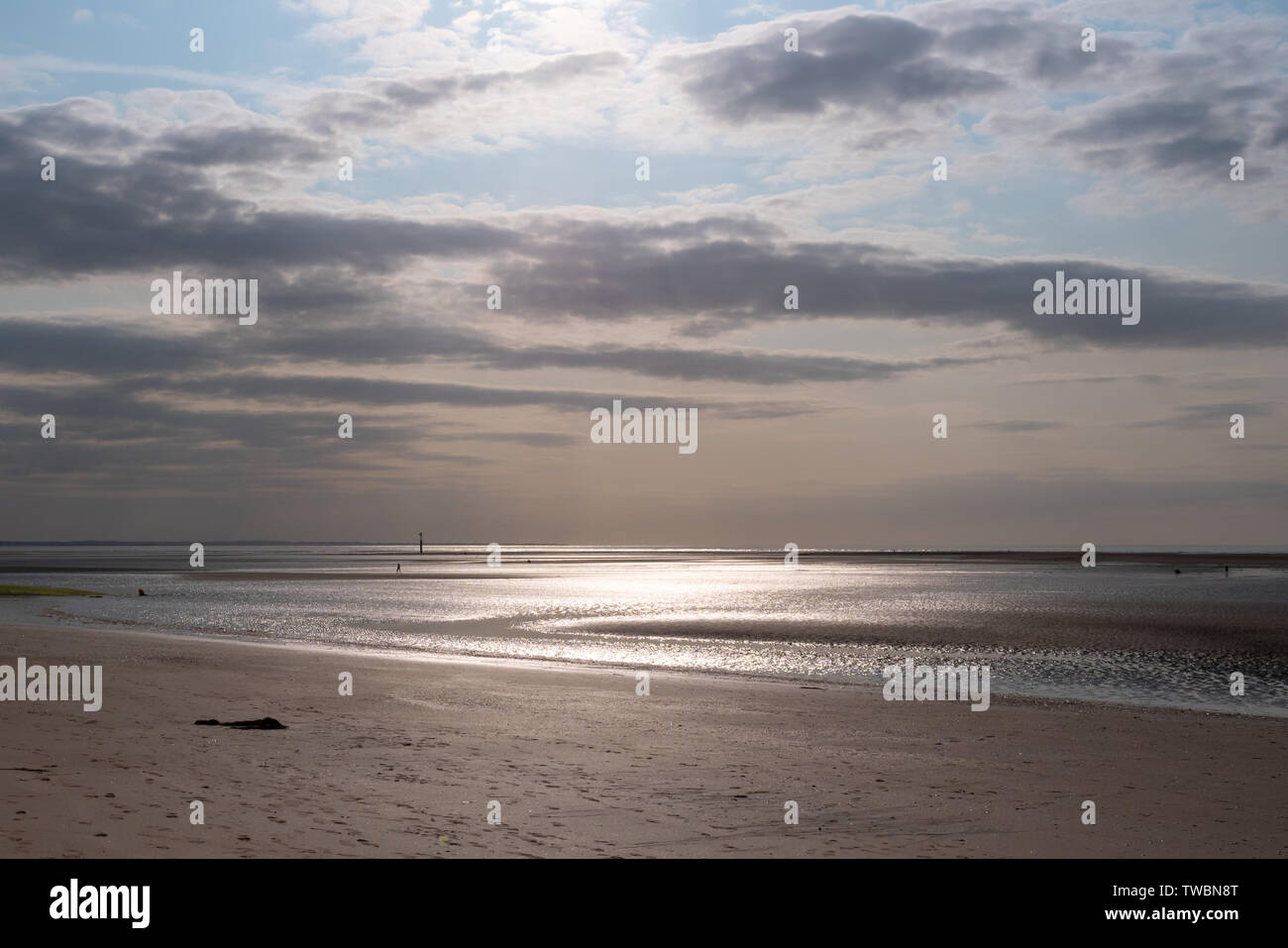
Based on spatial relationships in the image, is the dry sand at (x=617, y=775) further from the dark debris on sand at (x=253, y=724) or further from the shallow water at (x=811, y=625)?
the shallow water at (x=811, y=625)

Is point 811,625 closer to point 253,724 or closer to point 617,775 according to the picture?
point 253,724

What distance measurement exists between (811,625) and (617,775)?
111 feet

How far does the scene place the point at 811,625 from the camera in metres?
47.3

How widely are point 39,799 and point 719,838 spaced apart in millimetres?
7691

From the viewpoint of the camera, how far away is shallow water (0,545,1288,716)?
3112cm

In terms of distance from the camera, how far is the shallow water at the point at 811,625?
102ft

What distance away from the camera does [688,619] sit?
5175 centimetres

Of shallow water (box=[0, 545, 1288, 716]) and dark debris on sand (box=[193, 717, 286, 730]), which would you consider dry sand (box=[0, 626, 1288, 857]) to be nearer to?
dark debris on sand (box=[193, 717, 286, 730])

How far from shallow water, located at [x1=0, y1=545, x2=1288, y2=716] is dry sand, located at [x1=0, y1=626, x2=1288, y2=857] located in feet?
27.5

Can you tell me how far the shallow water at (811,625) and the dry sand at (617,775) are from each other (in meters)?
8.38

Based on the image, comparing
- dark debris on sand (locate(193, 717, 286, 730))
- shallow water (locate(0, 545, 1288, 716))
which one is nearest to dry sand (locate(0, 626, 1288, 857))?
dark debris on sand (locate(193, 717, 286, 730))
